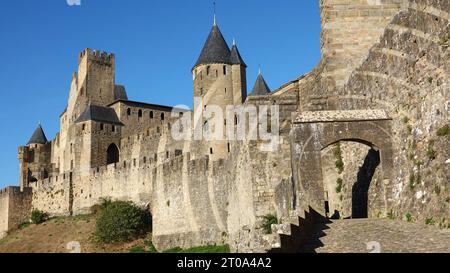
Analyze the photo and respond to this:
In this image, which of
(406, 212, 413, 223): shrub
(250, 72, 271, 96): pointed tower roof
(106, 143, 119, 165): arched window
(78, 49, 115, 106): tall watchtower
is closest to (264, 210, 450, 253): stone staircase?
(406, 212, 413, 223): shrub

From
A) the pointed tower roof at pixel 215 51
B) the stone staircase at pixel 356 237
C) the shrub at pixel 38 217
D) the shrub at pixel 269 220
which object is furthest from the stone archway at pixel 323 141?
the shrub at pixel 38 217

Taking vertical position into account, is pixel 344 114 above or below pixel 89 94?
below

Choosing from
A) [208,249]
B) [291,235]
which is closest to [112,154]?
[208,249]

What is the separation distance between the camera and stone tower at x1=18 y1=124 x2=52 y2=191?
6028 centimetres

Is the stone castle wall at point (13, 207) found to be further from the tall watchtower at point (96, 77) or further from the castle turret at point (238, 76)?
the castle turret at point (238, 76)

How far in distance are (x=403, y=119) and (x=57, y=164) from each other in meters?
52.5

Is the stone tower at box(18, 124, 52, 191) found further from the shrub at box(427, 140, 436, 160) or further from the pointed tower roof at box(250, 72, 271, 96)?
the shrub at box(427, 140, 436, 160)

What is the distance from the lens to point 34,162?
62188mm

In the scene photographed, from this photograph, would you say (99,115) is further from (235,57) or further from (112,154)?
(235,57)

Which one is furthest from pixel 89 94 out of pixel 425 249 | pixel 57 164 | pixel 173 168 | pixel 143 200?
pixel 425 249
